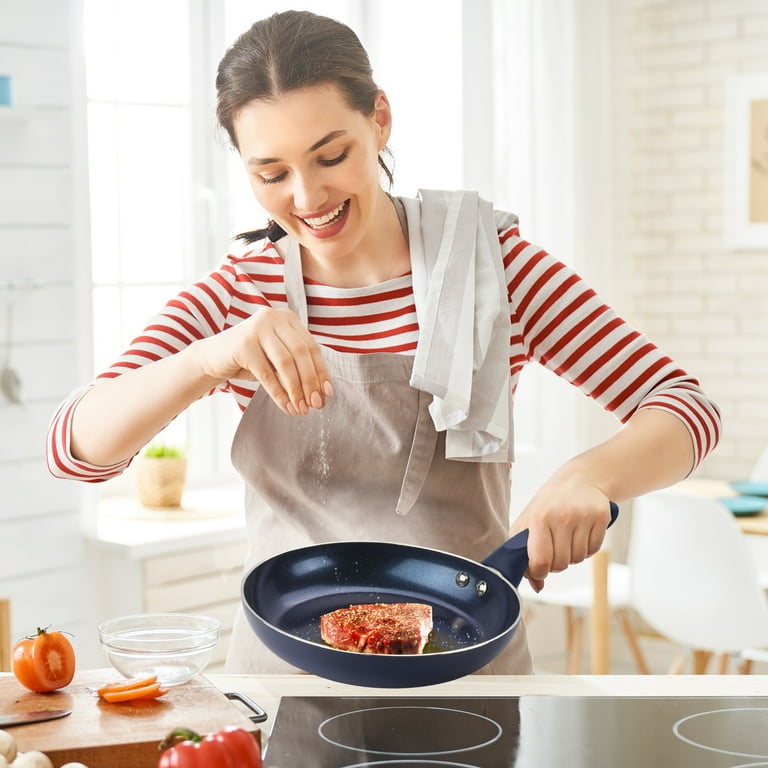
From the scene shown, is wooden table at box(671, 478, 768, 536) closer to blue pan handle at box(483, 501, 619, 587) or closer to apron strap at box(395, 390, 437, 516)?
apron strap at box(395, 390, 437, 516)

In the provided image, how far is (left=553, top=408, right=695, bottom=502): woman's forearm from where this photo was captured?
134 cm

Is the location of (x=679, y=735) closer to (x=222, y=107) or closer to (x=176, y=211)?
(x=222, y=107)

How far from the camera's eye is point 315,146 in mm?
1355

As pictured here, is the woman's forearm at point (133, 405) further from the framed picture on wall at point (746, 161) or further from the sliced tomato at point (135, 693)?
the framed picture on wall at point (746, 161)

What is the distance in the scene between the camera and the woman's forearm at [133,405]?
4.34 feet

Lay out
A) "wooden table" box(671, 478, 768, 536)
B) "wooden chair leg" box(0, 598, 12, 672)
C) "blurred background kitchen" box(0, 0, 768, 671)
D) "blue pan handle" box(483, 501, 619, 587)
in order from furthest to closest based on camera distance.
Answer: "wooden table" box(671, 478, 768, 536) → "blurred background kitchen" box(0, 0, 768, 671) → "wooden chair leg" box(0, 598, 12, 672) → "blue pan handle" box(483, 501, 619, 587)

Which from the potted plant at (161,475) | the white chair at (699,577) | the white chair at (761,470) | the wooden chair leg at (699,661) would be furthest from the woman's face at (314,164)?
the white chair at (761,470)

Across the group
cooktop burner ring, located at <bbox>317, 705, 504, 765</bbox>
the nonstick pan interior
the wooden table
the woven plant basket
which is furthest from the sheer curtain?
cooktop burner ring, located at <bbox>317, 705, 504, 765</bbox>

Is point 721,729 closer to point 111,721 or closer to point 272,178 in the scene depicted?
point 111,721

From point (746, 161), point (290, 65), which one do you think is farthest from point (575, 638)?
point (290, 65)

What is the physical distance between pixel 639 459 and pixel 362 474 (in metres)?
0.36

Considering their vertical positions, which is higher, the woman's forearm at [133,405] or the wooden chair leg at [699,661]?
the woman's forearm at [133,405]

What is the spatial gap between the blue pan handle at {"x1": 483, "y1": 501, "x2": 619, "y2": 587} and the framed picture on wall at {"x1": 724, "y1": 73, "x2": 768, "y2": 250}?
3.23m

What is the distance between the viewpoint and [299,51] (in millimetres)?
1386
